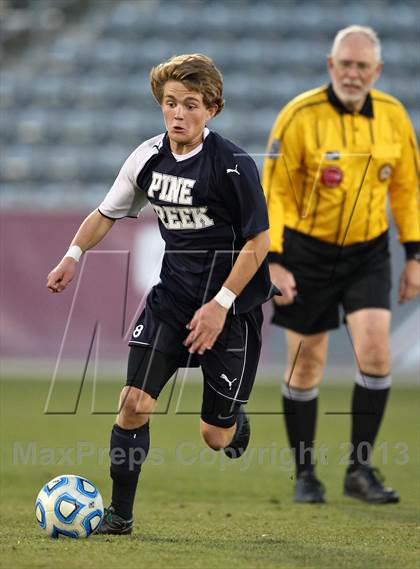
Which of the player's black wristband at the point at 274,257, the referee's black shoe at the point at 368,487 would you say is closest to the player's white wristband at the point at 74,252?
the player's black wristband at the point at 274,257

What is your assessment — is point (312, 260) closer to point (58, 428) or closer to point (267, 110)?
point (58, 428)

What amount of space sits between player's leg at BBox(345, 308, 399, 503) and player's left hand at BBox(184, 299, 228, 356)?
1.76 m

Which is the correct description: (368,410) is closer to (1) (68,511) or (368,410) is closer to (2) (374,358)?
(2) (374,358)

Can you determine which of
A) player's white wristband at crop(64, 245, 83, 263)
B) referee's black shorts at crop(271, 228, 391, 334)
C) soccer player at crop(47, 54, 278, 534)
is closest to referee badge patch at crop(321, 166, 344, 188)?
referee's black shorts at crop(271, 228, 391, 334)

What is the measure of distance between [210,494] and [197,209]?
2108 mm

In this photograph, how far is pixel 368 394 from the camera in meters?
5.96

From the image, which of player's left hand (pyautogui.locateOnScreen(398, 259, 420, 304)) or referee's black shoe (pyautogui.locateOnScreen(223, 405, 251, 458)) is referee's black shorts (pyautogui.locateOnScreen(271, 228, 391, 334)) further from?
referee's black shoe (pyautogui.locateOnScreen(223, 405, 251, 458))

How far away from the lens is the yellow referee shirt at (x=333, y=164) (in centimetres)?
582

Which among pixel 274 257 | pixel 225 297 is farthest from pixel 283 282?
pixel 225 297

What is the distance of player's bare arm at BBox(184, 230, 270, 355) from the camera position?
13.7 ft

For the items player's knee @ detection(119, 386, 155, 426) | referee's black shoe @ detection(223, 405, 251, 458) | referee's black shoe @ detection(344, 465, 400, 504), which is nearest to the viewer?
player's knee @ detection(119, 386, 155, 426)

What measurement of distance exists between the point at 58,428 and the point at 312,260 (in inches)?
120

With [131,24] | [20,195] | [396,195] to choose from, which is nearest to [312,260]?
[396,195]

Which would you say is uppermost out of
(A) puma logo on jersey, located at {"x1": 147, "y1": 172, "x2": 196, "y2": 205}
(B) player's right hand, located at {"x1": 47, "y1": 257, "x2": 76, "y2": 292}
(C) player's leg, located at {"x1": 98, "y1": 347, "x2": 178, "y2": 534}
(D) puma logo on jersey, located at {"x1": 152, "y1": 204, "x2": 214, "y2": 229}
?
(A) puma logo on jersey, located at {"x1": 147, "y1": 172, "x2": 196, "y2": 205}
